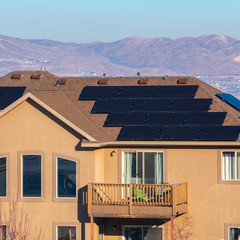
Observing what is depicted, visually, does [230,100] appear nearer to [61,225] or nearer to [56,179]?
[56,179]

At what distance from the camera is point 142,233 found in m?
42.2

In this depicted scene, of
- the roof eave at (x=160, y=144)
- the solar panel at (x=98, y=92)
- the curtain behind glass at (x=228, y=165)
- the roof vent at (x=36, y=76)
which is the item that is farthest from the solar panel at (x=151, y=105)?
the roof vent at (x=36, y=76)

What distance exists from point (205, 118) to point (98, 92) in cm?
610

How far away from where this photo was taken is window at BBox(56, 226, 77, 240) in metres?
41.9

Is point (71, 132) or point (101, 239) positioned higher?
point (71, 132)

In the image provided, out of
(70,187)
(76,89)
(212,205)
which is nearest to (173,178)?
(212,205)

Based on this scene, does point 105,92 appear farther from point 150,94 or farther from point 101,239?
point 101,239

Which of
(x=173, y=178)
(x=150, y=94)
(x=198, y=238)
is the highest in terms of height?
(x=150, y=94)

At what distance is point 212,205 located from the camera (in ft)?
135

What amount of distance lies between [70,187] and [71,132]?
2.55 meters

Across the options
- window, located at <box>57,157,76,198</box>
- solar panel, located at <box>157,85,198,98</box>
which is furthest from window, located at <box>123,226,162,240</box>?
solar panel, located at <box>157,85,198,98</box>

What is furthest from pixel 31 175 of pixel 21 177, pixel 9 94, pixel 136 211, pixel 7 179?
pixel 9 94

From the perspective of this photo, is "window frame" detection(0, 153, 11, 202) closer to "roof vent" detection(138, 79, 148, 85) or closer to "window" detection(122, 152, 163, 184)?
"window" detection(122, 152, 163, 184)

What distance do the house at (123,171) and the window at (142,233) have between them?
46mm
